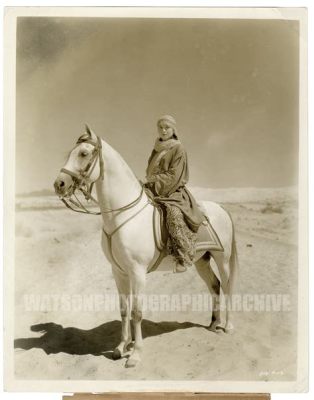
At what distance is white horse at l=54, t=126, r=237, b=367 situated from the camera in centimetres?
411

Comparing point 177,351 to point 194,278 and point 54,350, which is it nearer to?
point 194,278

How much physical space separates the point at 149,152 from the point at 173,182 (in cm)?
34

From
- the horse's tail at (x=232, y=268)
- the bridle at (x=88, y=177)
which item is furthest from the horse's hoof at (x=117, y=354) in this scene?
the bridle at (x=88, y=177)

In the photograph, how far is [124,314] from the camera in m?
4.45

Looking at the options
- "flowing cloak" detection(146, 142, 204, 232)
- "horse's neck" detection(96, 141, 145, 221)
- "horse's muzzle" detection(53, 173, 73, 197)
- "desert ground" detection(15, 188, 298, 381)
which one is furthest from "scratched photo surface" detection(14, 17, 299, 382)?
"horse's muzzle" detection(53, 173, 73, 197)

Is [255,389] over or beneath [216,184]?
beneath

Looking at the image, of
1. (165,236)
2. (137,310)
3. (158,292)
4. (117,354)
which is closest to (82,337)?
(117,354)

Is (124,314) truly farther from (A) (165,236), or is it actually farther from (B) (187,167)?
(B) (187,167)

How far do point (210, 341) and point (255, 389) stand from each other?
52cm

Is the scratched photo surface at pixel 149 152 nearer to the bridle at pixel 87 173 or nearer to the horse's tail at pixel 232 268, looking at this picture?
the horse's tail at pixel 232 268

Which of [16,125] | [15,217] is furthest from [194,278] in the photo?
[16,125]

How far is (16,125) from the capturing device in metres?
4.57

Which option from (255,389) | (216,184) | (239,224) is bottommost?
(255,389)

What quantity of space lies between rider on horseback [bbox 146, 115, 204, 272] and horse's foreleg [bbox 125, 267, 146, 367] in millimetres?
305
